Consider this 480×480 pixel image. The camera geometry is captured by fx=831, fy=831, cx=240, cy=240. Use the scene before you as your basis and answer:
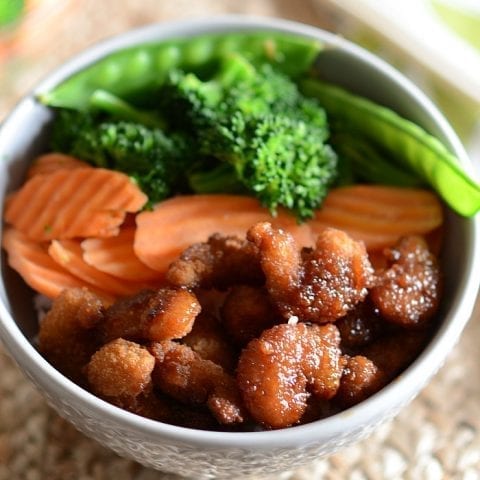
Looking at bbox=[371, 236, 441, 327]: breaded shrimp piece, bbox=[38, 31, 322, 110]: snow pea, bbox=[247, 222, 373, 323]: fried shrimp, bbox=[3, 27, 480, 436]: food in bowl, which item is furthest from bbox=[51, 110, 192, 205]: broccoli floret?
bbox=[371, 236, 441, 327]: breaded shrimp piece

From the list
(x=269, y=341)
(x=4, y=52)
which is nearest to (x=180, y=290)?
(x=269, y=341)

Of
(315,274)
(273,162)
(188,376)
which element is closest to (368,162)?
(273,162)

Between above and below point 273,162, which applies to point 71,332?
below

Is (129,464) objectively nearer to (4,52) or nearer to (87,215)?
(87,215)

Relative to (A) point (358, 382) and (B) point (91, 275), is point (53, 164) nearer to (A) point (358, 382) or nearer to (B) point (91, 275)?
(B) point (91, 275)

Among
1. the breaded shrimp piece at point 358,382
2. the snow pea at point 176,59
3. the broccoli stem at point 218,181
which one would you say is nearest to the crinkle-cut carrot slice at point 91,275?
the broccoli stem at point 218,181
